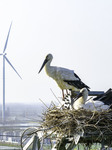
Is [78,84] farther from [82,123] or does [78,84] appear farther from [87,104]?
[82,123]

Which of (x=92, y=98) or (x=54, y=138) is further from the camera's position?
(x=92, y=98)

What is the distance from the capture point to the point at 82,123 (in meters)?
5.56

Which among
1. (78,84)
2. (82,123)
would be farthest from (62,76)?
(82,123)

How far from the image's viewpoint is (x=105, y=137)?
18.2 ft

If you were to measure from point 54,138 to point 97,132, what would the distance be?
515 mm

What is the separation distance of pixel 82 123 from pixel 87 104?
18.4 inches

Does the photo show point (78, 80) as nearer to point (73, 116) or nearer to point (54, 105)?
point (54, 105)

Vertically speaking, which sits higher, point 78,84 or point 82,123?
Answer: point 78,84

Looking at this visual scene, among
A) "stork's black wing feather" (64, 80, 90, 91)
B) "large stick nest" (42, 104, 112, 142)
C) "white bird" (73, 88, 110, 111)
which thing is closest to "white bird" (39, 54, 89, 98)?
"stork's black wing feather" (64, 80, 90, 91)

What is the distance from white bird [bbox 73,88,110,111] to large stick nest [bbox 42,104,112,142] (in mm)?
143

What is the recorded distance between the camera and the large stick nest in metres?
5.50

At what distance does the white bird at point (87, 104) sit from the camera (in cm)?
588

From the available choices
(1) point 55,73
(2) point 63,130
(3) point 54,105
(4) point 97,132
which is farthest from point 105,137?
(1) point 55,73

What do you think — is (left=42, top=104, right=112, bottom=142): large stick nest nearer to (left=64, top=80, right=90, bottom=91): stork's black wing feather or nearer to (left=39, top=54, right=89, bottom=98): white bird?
(left=39, top=54, right=89, bottom=98): white bird
